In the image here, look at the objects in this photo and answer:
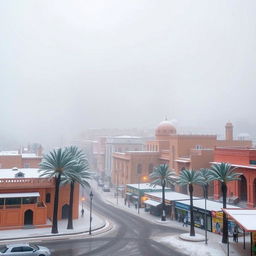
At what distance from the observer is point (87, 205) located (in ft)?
210

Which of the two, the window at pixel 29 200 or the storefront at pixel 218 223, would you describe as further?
the window at pixel 29 200

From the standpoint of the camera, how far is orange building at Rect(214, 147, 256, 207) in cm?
4712

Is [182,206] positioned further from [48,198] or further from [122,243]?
[48,198]

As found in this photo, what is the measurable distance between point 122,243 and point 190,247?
7463 mm

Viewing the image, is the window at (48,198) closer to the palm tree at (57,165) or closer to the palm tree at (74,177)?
the palm tree at (74,177)

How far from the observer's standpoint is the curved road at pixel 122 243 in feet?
105

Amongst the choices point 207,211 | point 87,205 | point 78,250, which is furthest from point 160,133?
point 78,250

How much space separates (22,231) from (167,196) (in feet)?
83.8

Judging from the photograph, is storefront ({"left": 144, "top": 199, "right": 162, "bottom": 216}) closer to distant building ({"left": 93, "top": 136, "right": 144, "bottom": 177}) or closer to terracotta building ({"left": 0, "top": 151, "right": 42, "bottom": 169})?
terracotta building ({"left": 0, "top": 151, "right": 42, "bottom": 169})

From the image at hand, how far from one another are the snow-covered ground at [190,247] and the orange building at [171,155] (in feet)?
91.2

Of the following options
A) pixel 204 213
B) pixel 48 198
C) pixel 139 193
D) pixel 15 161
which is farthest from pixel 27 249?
pixel 15 161

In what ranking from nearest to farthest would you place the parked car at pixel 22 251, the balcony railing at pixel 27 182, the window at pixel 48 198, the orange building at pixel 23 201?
the parked car at pixel 22 251, the orange building at pixel 23 201, the balcony railing at pixel 27 182, the window at pixel 48 198

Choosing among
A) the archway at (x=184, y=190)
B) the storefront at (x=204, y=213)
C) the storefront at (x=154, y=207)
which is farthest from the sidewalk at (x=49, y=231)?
the archway at (x=184, y=190)

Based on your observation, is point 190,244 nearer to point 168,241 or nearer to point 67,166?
point 168,241
